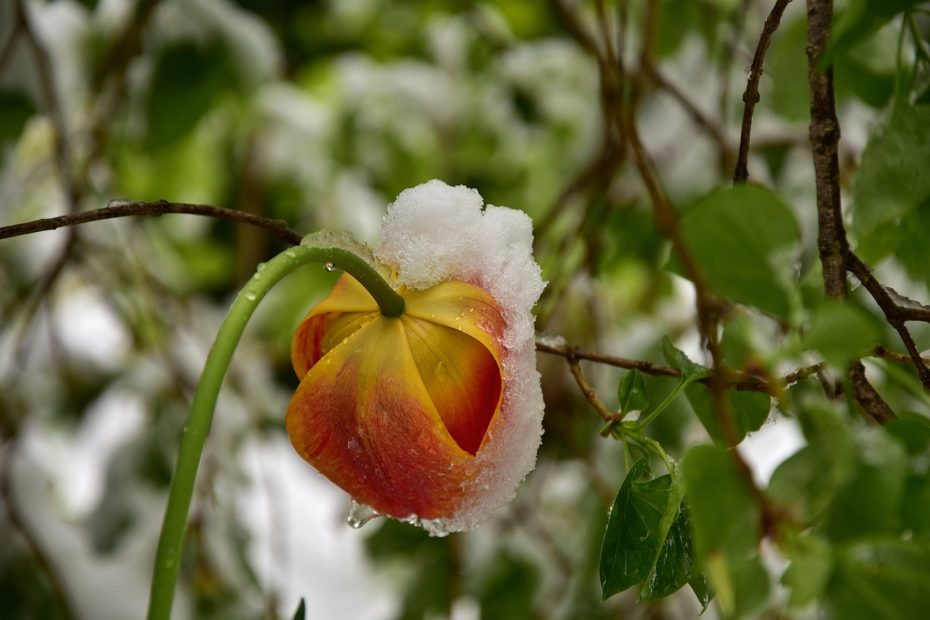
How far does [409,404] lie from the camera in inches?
9.8

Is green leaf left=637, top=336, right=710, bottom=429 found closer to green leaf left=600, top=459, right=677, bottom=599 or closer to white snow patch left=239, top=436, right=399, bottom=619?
green leaf left=600, top=459, right=677, bottom=599

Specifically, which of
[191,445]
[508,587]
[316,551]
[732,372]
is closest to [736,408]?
[732,372]

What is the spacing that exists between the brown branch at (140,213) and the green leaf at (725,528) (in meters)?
0.14

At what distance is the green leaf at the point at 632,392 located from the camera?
25cm

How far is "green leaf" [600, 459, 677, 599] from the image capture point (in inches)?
9.0

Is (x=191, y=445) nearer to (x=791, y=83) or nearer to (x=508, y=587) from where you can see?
(x=791, y=83)

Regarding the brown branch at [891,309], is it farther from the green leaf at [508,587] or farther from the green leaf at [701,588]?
the green leaf at [508,587]

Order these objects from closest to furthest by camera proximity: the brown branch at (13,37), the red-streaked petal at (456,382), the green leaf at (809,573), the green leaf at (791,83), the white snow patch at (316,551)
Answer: the green leaf at (809,573) < the red-streaked petal at (456,382) < the green leaf at (791,83) < the brown branch at (13,37) < the white snow patch at (316,551)

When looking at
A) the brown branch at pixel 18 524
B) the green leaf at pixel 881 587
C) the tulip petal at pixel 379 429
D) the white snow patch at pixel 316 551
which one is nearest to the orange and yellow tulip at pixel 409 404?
the tulip petal at pixel 379 429

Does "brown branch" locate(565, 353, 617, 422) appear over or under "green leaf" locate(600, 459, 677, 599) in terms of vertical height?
over

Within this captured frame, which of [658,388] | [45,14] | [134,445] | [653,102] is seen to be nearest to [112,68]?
[45,14]

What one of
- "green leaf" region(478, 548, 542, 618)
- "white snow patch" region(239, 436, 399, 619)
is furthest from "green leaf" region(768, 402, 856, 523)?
"white snow patch" region(239, 436, 399, 619)

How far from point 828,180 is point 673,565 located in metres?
0.10

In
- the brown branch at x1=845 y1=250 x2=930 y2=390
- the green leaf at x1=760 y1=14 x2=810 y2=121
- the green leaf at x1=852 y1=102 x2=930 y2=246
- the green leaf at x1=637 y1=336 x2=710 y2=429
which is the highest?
the green leaf at x1=760 y1=14 x2=810 y2=121
